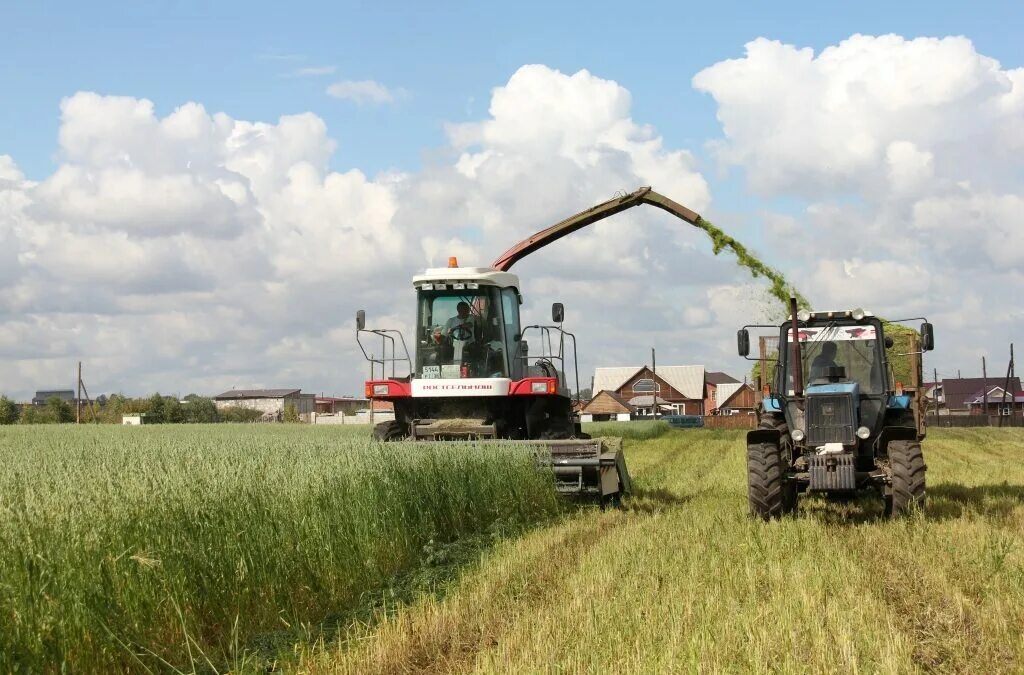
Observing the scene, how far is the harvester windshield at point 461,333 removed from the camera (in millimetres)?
14289

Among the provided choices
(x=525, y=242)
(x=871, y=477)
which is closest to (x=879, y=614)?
(x=871, y=477)

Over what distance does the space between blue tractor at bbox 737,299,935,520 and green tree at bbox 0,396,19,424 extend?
64.7 meters

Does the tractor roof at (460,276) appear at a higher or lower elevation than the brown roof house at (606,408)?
higher

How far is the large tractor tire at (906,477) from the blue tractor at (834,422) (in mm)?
10

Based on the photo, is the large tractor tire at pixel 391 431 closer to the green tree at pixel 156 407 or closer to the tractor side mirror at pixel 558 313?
the tractor side mirror at pixel 558 313

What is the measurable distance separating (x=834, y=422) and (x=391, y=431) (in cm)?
600

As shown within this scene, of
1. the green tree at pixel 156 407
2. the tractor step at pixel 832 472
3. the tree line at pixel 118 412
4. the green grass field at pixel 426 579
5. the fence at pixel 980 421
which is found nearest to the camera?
the green grass field at pixel 426 579

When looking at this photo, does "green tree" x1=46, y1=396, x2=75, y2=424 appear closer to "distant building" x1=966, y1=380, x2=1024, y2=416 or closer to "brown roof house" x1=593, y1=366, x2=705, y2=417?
"brown roof house" x1=593, y1=366, x2=705, y2=417

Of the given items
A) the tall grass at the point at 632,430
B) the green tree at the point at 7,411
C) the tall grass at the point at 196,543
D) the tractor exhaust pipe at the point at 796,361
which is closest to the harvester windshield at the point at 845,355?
the tractor exhaust pipe at the point at 796,361

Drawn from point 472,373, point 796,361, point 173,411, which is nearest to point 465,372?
point 472,373

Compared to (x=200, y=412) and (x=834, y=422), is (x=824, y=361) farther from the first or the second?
(x=200, y=412)

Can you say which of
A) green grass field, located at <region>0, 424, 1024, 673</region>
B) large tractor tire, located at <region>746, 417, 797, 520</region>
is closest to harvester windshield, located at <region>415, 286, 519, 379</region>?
green grass field, located at <region>0, 424, 1024, 673</region>

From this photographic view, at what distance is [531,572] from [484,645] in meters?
2.15

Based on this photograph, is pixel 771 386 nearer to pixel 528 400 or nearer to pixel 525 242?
pixel 528 400
